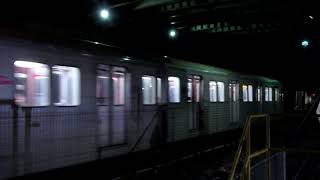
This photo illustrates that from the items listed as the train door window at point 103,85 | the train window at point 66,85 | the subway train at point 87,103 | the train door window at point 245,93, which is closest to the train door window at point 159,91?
the subway train at point 87,103

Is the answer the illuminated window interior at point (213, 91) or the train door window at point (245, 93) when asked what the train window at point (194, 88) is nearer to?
the illuminated window interior at point (213, 91)

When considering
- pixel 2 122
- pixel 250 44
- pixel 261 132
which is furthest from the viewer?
pixel 250 44

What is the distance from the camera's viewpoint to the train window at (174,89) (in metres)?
13.9

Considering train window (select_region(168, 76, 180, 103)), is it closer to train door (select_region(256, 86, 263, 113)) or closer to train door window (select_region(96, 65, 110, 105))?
train door window (select_region(96, 65, 110, 105))

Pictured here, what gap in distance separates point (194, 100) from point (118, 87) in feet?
15.9

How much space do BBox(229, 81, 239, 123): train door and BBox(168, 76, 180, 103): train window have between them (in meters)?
4.79

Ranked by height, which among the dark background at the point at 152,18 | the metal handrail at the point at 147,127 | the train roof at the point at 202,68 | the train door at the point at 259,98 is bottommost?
the metal handrail at the point at 147,127

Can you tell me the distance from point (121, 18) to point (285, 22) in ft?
26.9

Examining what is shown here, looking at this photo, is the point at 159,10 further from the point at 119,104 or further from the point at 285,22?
the point at 119,104

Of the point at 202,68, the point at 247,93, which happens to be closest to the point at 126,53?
the point at 202,68

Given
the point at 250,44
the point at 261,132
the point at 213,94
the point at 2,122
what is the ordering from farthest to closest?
the point at 250,44
the point at 261,132
the point at 213,94
the point at 2,122

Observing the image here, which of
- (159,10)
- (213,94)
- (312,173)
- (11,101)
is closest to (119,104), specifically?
(11,101)

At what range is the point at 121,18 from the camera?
23234 millimetres

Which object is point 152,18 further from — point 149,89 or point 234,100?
point 149,89
